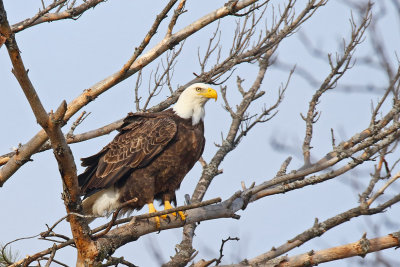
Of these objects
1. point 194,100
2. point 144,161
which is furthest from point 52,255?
point 194,100

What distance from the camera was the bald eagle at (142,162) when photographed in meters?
5.88

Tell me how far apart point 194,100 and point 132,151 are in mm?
827

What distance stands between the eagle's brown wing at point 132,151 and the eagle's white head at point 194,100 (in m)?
0.22

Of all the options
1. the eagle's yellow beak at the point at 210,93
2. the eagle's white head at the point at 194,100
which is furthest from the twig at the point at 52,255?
the eagle's yellow beak at the point at 210,93

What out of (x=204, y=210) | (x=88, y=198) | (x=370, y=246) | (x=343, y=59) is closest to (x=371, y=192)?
(x=370, y=246)

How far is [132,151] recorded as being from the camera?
5930 millimetres

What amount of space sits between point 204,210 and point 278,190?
0.64 m

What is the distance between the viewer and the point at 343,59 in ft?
18.4

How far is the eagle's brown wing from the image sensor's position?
19.2 feet

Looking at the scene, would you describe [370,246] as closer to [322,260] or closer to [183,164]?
[322,260]

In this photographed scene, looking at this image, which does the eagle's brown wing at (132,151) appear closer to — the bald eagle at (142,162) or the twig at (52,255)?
the bald eagle at (142,162)

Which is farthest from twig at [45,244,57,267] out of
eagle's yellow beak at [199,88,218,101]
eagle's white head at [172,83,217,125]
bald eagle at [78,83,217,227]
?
eagle's yellow beak at [199,88,218,101]

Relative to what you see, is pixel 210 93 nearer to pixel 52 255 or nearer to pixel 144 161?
pixel 144 161

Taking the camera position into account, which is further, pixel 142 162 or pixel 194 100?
pixel 194 100
